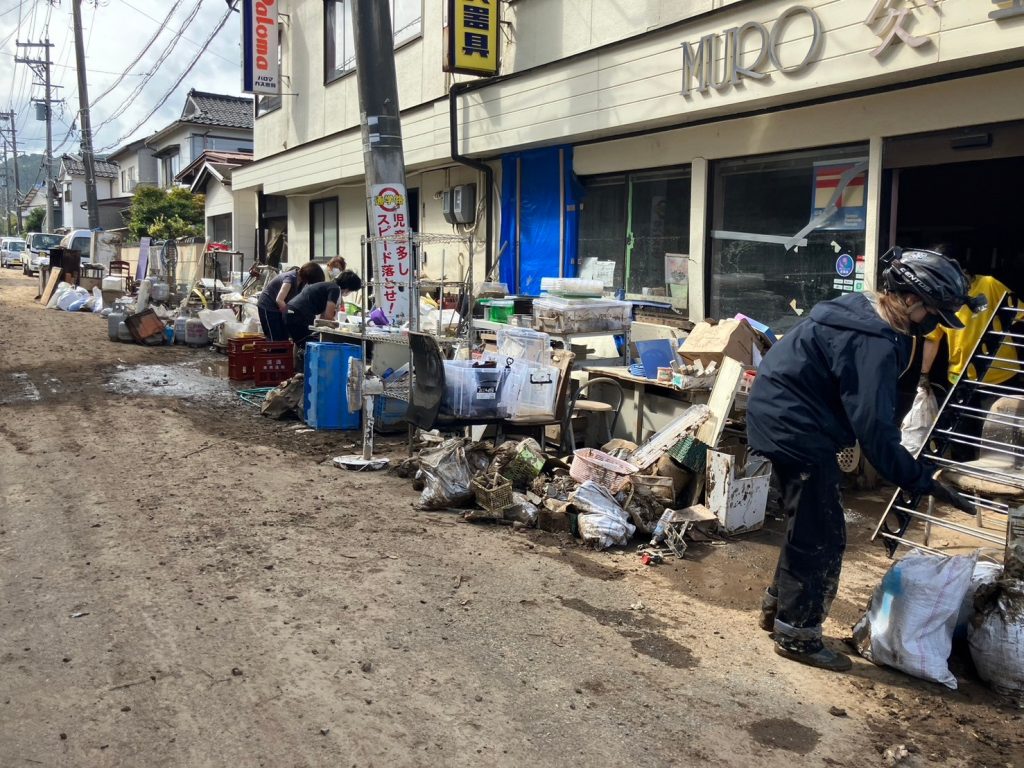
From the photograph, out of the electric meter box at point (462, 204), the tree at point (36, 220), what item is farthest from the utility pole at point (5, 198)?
the electric meter box at point (462, 204)

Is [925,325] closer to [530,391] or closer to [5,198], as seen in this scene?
[530,391]

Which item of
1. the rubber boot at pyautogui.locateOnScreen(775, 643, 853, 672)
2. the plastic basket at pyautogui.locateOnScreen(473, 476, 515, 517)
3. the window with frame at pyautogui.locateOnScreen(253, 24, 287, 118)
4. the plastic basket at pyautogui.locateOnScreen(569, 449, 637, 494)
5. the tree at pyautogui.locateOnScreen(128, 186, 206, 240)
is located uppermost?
the window with frame at pyautogui.locateOnScreen(253, 24, 287, 118)

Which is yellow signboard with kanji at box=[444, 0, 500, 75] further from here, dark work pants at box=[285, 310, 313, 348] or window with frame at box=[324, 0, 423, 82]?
window with frame at box=[324, 0, 423, 82]

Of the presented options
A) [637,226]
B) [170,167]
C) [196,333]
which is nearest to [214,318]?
[196,333]

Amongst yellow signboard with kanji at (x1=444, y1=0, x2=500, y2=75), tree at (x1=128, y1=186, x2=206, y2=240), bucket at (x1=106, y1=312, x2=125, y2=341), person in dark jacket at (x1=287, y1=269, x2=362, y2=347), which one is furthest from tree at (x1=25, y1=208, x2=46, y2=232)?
yellow signboard with kanji at (x1=444, y1=0, x2=500, y2=75)

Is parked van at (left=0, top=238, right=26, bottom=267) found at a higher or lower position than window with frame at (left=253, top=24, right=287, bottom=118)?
lower

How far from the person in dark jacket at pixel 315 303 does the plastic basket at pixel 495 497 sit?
16.8 ft

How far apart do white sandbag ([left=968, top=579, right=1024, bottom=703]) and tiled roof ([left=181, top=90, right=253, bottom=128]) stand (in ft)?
135

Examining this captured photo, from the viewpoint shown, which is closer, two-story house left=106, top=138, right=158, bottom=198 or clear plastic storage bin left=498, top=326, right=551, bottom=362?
clear plastic storage bin left=498, top=326, right=551, bottom=362

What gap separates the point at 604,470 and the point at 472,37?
7199mm

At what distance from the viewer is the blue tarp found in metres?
11.5

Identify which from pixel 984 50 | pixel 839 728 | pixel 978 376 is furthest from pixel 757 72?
pixel 839 728

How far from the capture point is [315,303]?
11086 mm

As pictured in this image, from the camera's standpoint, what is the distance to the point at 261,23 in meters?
17.8
